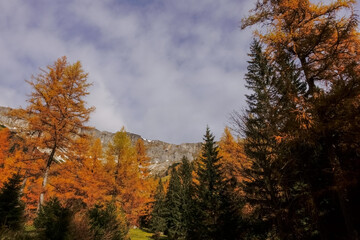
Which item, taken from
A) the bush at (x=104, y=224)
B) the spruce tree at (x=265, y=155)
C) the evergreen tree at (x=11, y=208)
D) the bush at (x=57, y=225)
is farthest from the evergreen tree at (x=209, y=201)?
the evergreen tree at (x=11, y=208)

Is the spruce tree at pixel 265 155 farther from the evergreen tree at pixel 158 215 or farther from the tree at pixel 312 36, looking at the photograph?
the evergreen tree at pixel 158 215

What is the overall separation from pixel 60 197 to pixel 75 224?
1082 cm

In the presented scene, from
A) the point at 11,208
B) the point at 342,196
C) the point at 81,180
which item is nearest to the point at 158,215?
the point at 81,180

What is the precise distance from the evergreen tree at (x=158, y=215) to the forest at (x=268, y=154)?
1472 centimetres

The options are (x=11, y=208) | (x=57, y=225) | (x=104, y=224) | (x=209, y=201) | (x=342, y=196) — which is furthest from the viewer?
(x=209, y=201)

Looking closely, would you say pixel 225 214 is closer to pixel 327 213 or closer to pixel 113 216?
pixel 327 213

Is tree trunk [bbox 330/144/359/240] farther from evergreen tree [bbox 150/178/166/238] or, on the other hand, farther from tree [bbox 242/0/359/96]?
evergreen tree [bbox 150/178/166/238]

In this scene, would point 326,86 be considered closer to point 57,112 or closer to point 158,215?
point 57,112

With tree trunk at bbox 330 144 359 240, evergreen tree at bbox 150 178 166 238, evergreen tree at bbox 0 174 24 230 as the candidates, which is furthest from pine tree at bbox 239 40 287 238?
evergreen tree at bbox 150 178 166 238

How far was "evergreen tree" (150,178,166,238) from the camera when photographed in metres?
34.1

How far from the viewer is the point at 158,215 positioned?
1587 inches

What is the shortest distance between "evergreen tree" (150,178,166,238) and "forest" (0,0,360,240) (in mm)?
14716

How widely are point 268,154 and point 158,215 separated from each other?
3577 cm

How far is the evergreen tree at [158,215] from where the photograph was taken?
3407 centimetres
